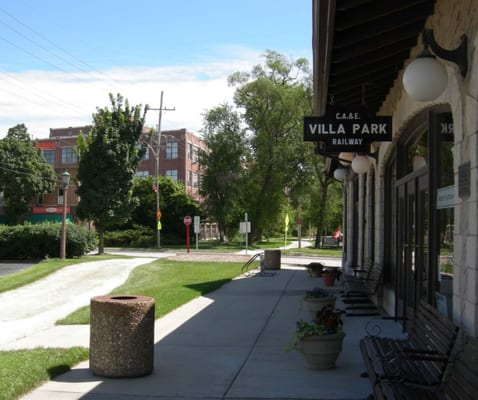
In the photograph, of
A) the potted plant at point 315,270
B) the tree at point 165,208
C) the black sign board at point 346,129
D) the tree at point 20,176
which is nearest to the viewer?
the black sign board at point 346,129

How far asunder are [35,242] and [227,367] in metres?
24.0

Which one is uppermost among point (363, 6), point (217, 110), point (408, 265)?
point (217, 110)

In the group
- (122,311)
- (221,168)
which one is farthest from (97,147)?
(122,311)

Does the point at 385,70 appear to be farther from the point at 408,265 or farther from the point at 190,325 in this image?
the point at 190,325

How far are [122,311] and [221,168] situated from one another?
48.8 metres

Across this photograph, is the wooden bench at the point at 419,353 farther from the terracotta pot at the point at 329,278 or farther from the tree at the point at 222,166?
the tree at the point at 222,166

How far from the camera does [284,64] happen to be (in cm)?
5859

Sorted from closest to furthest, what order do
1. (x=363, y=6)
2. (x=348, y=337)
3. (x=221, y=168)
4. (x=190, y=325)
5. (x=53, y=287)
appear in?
1. (x=363, y=6)
2. (x=348, y=337)
3. (x=190, y=325)
4. (x=53, y=287)
5. (x=221, y=168)

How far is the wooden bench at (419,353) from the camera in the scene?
482 centimetres

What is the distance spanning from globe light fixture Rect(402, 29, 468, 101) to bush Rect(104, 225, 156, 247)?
48792 mm

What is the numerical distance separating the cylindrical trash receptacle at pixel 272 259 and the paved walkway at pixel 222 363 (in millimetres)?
11374

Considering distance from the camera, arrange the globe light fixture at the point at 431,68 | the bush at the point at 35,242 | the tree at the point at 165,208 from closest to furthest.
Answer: the globe light fixture at the point at 431,68, the bush at the point at 35,242, the tree at the point at 165,208

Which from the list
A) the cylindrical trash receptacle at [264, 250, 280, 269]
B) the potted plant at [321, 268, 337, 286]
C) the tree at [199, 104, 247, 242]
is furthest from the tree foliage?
the potted plant at [321, 268, 337, 286]

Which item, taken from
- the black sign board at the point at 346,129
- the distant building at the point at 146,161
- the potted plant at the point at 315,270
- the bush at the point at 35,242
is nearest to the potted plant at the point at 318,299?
the black sign board at the point at 346,129
